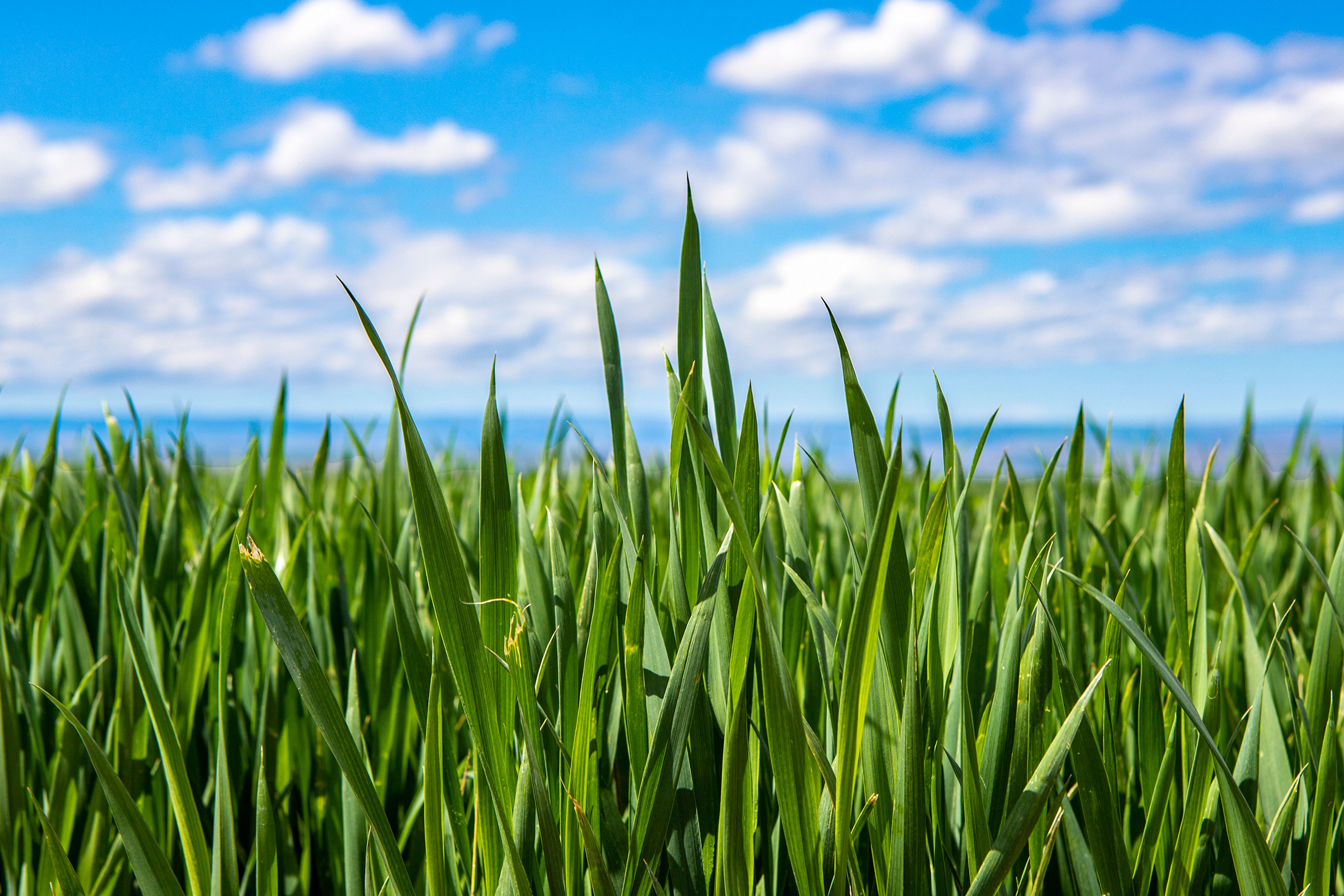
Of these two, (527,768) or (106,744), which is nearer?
(527,768)

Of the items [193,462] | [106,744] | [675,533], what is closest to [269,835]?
[675,533]

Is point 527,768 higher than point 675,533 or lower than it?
lower

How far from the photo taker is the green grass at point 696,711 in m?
0.42

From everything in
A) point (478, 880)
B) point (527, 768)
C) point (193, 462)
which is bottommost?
point (478, 880)

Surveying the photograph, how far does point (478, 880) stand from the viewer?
580mm

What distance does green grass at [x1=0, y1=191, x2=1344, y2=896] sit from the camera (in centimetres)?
42

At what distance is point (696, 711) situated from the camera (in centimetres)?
50

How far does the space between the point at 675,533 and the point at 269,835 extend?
30 cm

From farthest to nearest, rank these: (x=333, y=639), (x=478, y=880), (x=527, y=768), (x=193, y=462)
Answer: (x=193, y=462) → (x=333, y=639) → (x=478, y=880) → (x=527, y=768)

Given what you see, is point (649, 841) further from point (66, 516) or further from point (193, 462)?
point (193, 462)

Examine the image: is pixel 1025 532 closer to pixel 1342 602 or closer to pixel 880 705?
pixel 1342 602

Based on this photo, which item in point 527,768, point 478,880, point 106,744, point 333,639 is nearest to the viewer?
point 527,768

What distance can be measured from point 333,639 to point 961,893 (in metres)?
0.66

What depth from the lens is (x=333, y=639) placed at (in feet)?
2.96
